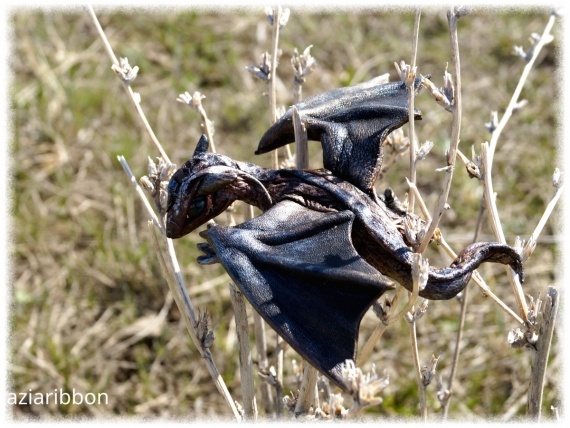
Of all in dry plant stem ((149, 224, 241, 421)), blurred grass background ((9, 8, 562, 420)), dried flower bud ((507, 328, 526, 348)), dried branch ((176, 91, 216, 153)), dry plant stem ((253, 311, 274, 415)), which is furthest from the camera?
blurred grass background ((9, 8, 562, 420))

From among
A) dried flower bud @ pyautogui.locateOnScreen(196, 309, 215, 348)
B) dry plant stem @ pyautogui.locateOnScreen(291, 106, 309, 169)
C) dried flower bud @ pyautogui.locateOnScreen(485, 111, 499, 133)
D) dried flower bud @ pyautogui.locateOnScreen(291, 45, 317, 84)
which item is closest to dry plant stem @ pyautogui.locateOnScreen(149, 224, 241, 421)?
dried flower bud @ pyautogui.locateOnScreen(196, 309, 215, 348)

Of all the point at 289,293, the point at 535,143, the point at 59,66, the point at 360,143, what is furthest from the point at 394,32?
the point at 289,293

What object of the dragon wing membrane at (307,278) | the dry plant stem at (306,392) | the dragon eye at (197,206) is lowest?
the dry plant stem at (306,392)

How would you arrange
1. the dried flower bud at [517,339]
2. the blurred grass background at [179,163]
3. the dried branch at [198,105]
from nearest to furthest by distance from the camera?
1. the dried flower bud at [517,339]
2. the dried branch at [198,105]
3. the blurred grass background at [179,163]

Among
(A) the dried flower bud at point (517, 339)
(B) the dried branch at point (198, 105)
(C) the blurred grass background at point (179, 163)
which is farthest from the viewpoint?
(C) the blurred grass background at point (179, 163)

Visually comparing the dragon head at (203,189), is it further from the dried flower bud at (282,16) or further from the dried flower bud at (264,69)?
the dried flower bud at (282,16)

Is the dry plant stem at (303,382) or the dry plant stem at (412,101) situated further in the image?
the dry plant stem at (303,382)

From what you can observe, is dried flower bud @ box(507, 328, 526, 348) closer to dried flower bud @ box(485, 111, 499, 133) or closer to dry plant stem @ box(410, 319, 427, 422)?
dry plant stem @ box(410, 319, 427, 422)

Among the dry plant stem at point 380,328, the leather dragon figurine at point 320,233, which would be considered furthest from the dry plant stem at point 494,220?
the dry plant stem at point 380,328
